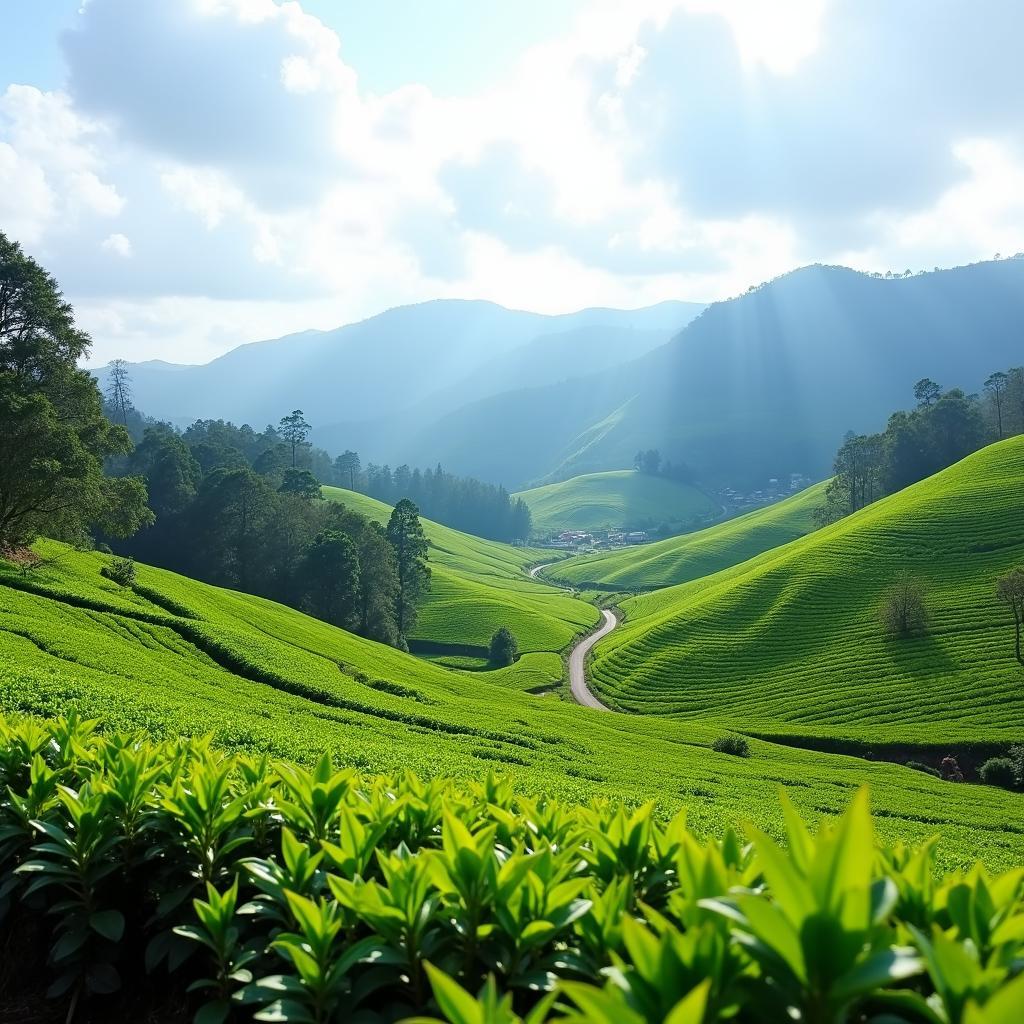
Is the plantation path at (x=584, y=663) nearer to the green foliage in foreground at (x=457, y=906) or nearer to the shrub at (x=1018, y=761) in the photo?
the shrub at (x=1018, y=761)

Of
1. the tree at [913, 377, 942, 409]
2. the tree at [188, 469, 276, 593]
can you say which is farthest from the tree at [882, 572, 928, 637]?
the tree at [913, 377, 942, 409]

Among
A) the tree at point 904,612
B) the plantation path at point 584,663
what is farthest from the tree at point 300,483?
the tree at point 904,612

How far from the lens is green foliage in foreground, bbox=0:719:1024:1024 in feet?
7.13

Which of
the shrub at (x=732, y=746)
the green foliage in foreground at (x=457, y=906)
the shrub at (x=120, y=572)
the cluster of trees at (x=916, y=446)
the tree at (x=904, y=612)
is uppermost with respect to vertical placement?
the cluster of trees at (x=916, y=446)

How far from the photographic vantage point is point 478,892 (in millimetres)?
3322

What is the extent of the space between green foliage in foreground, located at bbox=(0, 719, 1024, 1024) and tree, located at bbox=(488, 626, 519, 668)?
70.8 metres

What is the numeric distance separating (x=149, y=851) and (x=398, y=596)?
74661mm

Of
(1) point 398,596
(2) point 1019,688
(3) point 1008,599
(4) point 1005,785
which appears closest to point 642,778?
(4) point 1005,785

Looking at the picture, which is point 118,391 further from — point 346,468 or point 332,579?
point 332,579

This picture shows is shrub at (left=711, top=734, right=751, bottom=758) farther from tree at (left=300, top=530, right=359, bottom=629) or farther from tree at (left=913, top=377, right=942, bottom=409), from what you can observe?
tree at (left=913, top=377, right=942, bottom=409)

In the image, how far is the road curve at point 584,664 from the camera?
59.9 m

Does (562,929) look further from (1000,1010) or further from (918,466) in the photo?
(918,466)

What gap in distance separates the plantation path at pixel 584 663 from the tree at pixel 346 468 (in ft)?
315

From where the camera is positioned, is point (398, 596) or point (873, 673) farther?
point (398, 596)
